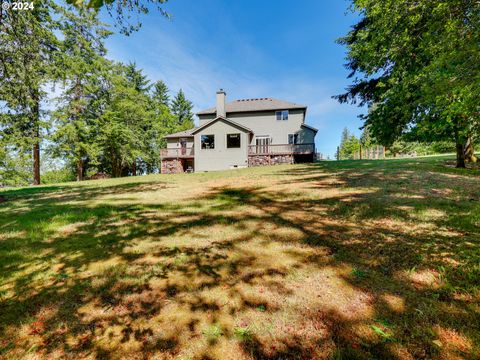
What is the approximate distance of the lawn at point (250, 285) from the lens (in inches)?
84.7

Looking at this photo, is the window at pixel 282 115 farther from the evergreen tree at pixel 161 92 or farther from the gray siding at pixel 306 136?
the evergreen tree at pixel 161 92

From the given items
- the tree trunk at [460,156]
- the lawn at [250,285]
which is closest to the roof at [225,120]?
the tree trunk at [460,156]

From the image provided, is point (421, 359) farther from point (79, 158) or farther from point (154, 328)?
point (79, 158)

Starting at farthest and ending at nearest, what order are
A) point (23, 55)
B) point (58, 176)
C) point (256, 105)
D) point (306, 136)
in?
point (58, 176)
point (256, 105)
point (306, 136)
point (23, 55)

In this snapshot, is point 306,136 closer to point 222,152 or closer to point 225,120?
point 225,120

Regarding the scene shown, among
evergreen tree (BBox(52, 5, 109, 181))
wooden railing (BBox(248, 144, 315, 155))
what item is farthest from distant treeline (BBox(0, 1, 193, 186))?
wooden railing (BBox(248, 144, 315, 155))

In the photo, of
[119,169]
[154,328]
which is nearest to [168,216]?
[154,328]

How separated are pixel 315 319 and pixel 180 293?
1.74 metres

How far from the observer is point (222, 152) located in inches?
949

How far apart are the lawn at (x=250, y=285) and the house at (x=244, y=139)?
1810cm

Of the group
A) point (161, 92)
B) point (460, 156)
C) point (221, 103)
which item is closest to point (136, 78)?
point (161, 92)

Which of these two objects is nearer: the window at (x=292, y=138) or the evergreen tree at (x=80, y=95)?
the evergreen tree at (x=80, y=95)

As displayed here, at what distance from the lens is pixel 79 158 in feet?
76.7

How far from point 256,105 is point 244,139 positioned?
6170 millimetres
